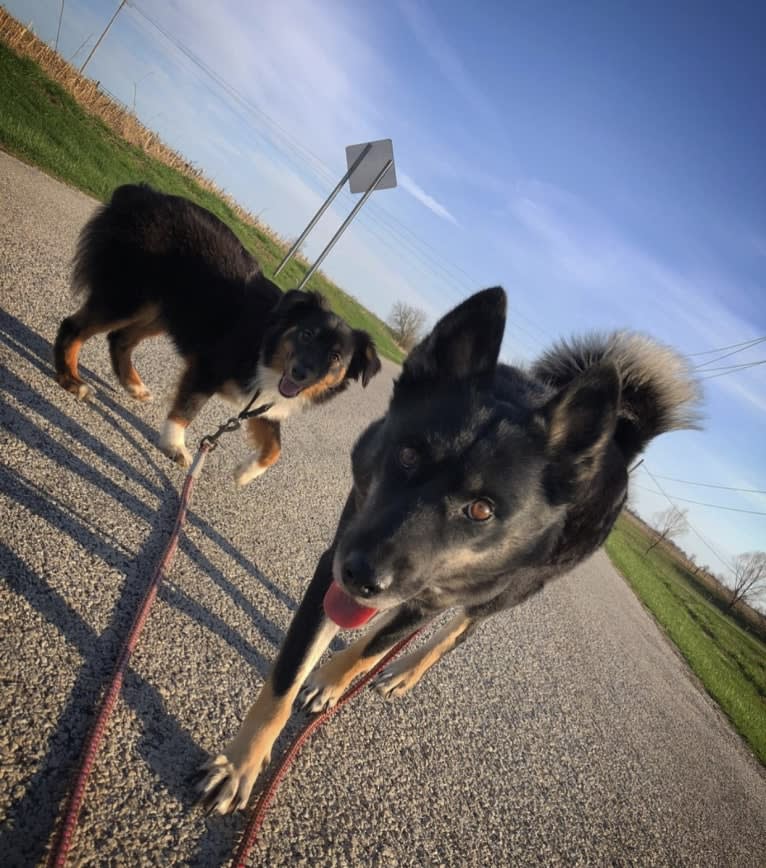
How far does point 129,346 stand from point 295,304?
5.06 feet

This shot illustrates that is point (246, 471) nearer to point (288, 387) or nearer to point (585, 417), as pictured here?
point (288, 387)

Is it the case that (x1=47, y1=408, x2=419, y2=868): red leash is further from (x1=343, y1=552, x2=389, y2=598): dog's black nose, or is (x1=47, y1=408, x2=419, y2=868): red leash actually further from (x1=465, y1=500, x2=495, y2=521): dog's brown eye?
(x1=465, y1=500, x2=495, y2=521): dog's brown eye

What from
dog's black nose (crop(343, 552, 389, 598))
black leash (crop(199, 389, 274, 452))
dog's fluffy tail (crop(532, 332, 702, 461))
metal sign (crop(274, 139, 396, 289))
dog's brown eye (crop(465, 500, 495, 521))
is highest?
metal sign (crop(274, 139, 396, 289))

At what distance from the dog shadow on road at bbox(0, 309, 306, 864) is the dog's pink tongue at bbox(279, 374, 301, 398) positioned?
3.79 feet

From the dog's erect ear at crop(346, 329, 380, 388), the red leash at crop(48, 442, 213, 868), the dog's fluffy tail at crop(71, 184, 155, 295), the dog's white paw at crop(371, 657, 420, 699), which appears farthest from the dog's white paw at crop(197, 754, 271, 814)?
the dog's fluffy tail at crop(71, 184, 155, 295)

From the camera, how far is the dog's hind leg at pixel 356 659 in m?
2.40

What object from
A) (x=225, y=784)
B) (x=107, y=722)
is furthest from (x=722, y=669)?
(x=107, y=722)

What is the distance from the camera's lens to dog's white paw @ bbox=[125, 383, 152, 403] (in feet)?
14.9

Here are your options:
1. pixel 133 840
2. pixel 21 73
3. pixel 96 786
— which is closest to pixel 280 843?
pixel 133 840

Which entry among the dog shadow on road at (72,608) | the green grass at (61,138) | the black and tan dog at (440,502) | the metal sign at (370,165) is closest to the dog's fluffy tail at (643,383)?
the black and tan dog at (440,502)

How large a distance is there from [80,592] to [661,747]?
17.9 feet

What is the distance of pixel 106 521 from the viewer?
9.17 ft

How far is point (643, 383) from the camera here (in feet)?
12.6

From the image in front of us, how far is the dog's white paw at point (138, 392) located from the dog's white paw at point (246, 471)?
1.18 meters
